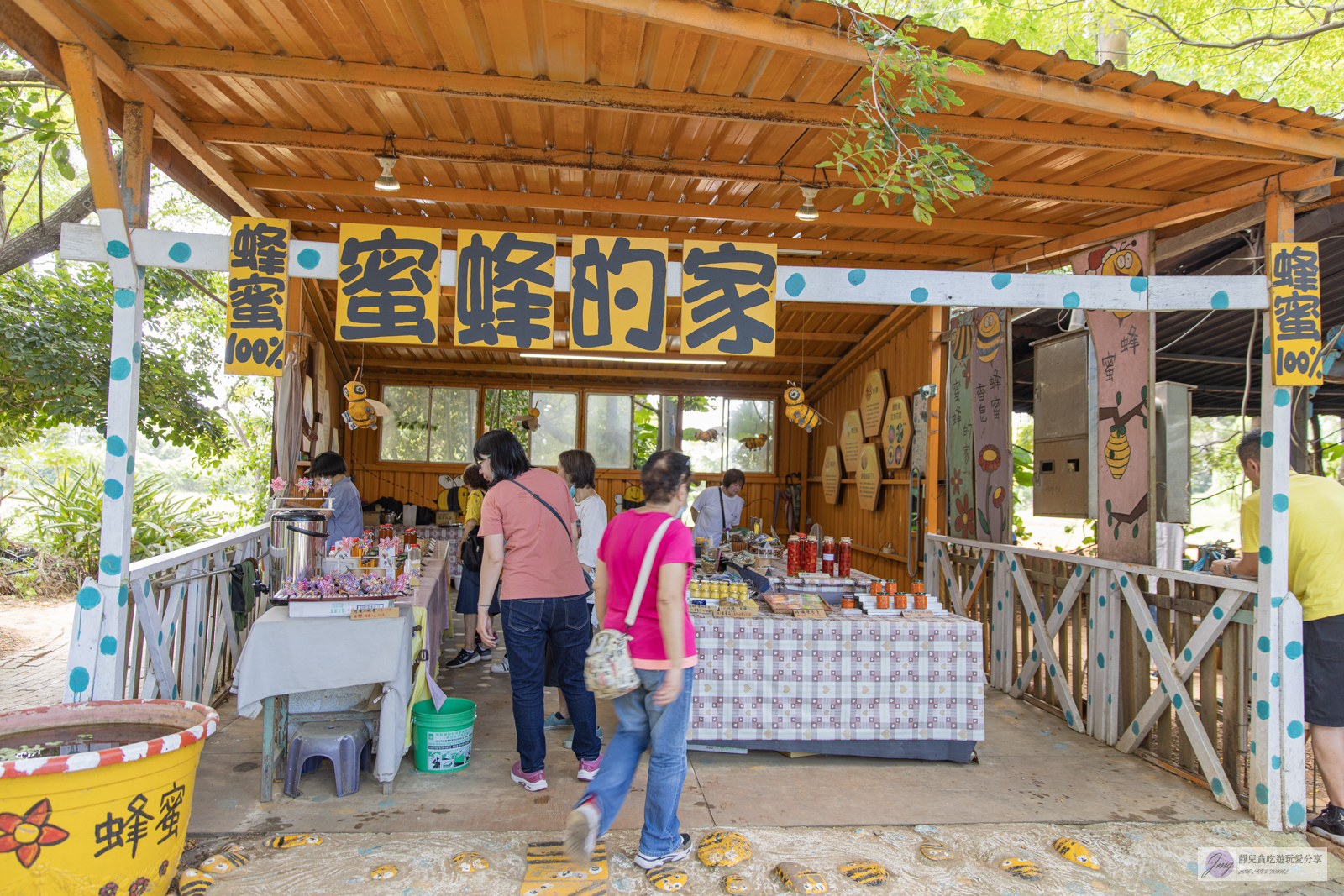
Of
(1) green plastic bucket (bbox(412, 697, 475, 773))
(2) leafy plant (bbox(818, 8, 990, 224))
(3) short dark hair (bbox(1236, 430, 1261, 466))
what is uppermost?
(2) leafy plant (bbox(818, 8, 990, 224))

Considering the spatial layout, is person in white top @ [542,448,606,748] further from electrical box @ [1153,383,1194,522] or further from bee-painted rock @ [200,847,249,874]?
electrical box @ [1153,383,1194,522]

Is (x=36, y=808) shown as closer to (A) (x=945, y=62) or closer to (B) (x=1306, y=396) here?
(A) (x=945, y=62)

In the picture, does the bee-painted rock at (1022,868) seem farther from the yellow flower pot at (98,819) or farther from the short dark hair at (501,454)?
the yellow flower pot at (98,819)

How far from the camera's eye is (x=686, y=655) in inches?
118

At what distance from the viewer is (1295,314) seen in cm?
383

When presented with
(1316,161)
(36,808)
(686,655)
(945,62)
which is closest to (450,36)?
(945,62)

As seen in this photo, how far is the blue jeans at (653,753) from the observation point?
9.70ft

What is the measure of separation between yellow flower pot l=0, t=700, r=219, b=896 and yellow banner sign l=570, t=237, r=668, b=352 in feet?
7.78

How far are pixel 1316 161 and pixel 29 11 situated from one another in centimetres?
627

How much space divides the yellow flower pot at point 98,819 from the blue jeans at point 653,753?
147 centimetres

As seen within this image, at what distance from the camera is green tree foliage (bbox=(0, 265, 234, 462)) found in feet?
22.8

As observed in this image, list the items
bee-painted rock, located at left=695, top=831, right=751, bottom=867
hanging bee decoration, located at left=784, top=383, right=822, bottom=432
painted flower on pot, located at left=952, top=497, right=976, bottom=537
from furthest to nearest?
1. hanging bee decoration, located at left=784, top=383, right=822, bottom=432
2. painted flower on pot, located at left=952, top=497, right=976, bottom=537
3. bee-painted rock, located at left=695, top=831, right=751, bottom=867

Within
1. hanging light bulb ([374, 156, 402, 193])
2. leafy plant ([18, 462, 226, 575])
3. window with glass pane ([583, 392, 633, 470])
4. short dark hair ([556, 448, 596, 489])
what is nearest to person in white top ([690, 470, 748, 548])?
short dark hair ([556, 448, 596, 489])

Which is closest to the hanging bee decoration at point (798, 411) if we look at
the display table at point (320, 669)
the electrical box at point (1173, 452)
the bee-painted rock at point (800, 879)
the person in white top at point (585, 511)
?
the electrical box at point (1173, 452)
